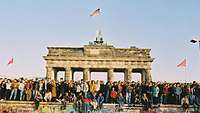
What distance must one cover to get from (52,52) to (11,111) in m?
26.7

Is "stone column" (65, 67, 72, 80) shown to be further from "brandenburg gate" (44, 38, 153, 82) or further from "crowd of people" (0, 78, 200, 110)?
"crowd of people" (0, 78, 200, 110)

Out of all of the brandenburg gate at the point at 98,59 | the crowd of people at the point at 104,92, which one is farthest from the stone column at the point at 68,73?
the crowd of people at the point at 104,92

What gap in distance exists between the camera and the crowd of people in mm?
34906

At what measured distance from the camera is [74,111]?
34.8 m

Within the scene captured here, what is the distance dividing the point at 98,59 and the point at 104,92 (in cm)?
2570

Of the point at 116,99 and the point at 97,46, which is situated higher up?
the point at 97,46

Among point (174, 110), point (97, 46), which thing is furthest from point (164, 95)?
point (97, 46)

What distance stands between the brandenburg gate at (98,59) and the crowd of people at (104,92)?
2503 cm

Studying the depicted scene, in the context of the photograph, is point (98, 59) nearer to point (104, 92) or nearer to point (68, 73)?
point (68, 73)

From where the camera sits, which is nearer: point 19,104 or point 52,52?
point 19,104

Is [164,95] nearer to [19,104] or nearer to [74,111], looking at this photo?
[74,111]

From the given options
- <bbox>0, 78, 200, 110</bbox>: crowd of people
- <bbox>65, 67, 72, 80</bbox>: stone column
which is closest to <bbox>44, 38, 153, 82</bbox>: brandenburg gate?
<bbox>65, 67, 72, 80</bbox>: stone column

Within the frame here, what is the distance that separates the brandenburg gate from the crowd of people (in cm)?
2503

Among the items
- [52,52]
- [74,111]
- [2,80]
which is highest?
[52,52]
